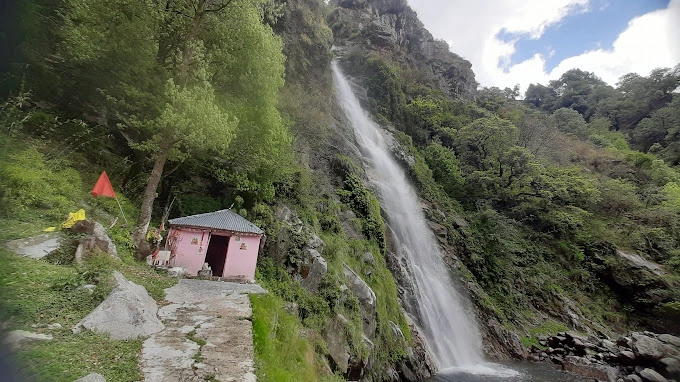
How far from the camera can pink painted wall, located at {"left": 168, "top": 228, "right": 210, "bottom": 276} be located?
1046 centimetres

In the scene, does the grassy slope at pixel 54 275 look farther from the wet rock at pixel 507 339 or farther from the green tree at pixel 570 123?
the green tree at pixel 570 123

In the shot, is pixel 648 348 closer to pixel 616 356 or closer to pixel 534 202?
pixel 616 356

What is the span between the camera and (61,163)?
9.72 metres

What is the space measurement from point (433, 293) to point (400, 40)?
4111cm

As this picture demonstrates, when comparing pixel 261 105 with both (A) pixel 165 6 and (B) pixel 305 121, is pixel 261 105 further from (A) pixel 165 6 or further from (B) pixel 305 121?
(B) pixel 305 121

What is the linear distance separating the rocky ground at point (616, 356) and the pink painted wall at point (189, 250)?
61.7ft

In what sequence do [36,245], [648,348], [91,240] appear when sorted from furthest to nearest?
[648,348]
[91,240]
[36,245]

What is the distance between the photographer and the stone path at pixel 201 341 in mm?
4551

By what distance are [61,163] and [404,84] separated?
35605 millimetres

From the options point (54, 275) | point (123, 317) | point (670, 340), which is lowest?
point (670, 340)

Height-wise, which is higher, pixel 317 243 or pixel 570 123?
pixel 570 123

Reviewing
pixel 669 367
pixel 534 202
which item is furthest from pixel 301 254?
pixel 534 202

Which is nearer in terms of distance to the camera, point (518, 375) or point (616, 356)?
point (518, 375)

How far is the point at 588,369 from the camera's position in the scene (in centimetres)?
1780
